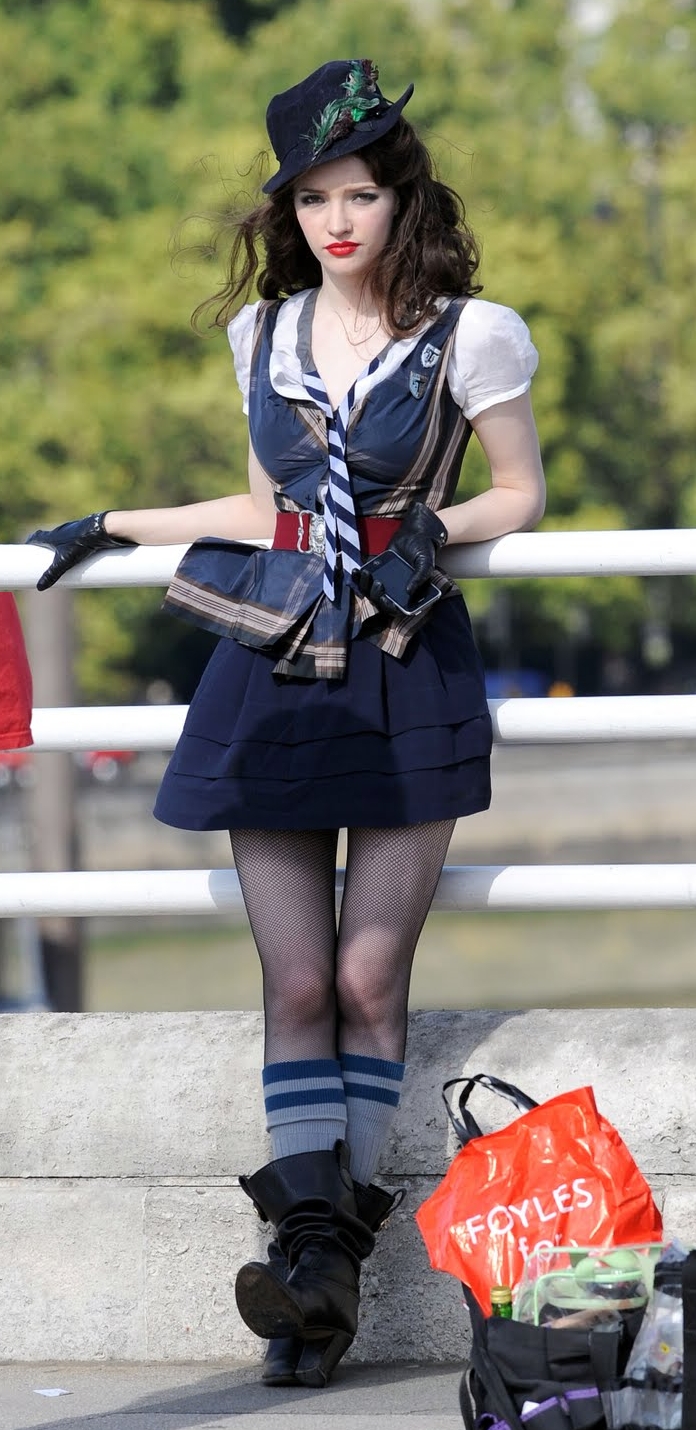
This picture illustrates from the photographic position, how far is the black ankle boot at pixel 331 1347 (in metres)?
2.62

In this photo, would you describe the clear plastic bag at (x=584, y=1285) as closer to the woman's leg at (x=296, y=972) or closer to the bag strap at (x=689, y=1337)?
the bag strap at (x=689, y=1337)

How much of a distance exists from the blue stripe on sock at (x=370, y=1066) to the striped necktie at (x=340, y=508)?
67 cm

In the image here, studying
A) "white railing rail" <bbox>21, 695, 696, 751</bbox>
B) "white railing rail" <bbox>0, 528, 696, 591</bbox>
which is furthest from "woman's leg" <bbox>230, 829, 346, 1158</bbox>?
"white railing rail" <bbox>0, 528, 696, 591</bbox>

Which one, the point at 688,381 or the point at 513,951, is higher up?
the point at 688,381

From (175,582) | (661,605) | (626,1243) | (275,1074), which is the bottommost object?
(626,1243)

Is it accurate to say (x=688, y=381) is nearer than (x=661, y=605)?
Yes

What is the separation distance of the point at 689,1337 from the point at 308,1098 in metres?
0.72

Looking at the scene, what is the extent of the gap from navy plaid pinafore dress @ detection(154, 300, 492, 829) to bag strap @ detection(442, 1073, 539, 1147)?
0.37m

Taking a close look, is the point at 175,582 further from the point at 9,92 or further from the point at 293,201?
the point at 9,92

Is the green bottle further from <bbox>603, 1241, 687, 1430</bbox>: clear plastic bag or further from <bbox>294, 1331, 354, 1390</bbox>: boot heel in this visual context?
<bbox>294, 1331, 354, 1390</bbox>: boot heel

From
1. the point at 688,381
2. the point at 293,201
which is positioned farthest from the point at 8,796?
the point at 293,201

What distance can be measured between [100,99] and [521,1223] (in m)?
30.7

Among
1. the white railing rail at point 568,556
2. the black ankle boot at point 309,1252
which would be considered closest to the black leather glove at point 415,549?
the white railing rail at point 568,556

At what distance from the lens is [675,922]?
86.2ft
